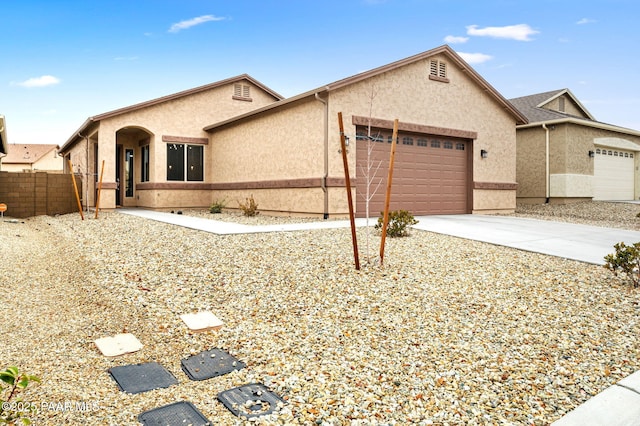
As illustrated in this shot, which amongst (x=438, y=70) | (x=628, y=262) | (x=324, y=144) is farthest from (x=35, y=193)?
(x=628, y=262)

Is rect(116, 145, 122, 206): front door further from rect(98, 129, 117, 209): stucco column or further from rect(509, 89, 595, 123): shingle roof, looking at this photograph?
rect(509, 89, 595, 123): shingle roof

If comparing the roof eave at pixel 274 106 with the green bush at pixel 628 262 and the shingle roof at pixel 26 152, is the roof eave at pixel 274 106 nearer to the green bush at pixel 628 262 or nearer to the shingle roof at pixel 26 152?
the green bush at pixel 628 262

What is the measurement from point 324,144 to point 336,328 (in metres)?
8.19

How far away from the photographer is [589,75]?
54.4 ft

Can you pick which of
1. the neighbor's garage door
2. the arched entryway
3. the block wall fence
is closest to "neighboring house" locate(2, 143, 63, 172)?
the arched entryway

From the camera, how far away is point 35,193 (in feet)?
51.5

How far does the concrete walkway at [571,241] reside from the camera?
2.89 metres

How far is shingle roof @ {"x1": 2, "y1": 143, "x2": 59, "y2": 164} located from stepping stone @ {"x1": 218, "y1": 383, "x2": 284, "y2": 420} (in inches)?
2062

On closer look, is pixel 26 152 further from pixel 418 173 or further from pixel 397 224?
pixel 397 224

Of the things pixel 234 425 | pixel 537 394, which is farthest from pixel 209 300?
pixel 537 394

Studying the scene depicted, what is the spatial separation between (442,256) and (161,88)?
15518 millimetres

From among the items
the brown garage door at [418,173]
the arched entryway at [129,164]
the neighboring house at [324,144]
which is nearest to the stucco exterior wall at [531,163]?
the neighboring house at [324,144]

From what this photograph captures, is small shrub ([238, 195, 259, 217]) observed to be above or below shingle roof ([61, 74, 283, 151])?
below

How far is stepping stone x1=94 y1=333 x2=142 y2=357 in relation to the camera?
3953mm
